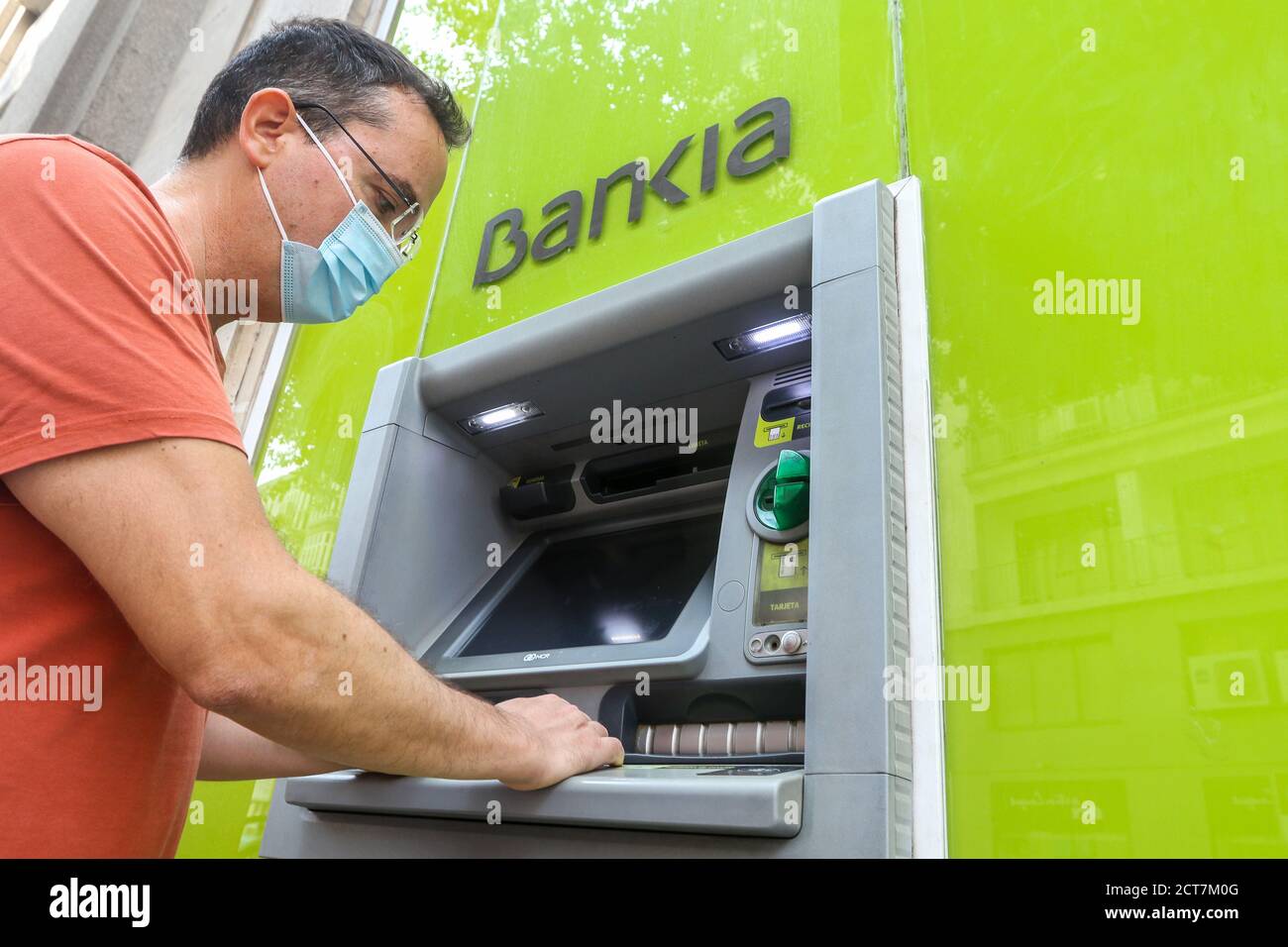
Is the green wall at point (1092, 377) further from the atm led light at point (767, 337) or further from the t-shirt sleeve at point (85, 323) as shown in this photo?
the t-shirt sleeve at point (85, 323)

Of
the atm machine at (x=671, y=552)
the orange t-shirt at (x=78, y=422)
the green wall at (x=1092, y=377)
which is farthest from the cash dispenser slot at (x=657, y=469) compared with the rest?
the orange t-shirt at (x=78, y=422)

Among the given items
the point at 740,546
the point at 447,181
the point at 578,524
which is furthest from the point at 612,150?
the point at 740,546

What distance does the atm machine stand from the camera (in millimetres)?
959

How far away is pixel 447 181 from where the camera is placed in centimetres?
223

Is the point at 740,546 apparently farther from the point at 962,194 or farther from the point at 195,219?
the point at 195,219

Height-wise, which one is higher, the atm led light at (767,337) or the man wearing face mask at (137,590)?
the atm led light at (767,337)

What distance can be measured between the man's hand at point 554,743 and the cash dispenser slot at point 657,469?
0.53m

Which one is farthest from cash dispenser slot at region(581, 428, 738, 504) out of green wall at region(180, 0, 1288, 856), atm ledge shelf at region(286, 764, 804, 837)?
atm ledge shelf at region(286, 764, 804, 837)

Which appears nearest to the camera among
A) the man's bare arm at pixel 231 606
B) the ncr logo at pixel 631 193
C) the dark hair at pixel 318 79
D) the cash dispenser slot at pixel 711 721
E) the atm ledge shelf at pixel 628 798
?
the man's bare arm at pixel 231 606

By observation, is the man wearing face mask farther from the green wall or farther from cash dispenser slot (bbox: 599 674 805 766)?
the green wall

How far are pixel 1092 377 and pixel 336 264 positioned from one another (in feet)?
3.67

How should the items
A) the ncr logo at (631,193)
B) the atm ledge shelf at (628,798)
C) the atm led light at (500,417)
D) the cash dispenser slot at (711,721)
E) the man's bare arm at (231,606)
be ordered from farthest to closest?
1. the atm led light at (500,417)
2. the ncr logo at (631,193)
3. the cash dispenser slot at (711,721)
4. the atm ledge shelf at (628,798)
5. the man's bare arm at (231,606)

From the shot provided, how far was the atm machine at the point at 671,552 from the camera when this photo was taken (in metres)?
0.96

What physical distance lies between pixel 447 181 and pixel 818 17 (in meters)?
1.06
